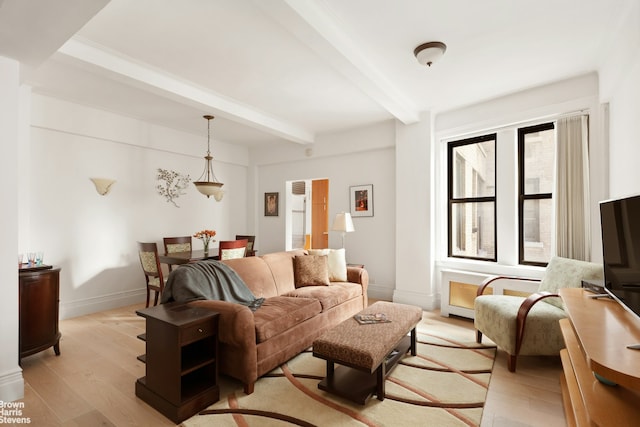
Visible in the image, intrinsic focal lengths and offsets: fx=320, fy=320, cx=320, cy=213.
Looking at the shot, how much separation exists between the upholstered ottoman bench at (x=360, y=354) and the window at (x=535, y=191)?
7.31 ft

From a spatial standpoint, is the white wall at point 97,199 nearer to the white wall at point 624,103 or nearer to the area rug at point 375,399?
the area rug at point 375,399

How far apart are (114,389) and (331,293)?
2082 millimetres

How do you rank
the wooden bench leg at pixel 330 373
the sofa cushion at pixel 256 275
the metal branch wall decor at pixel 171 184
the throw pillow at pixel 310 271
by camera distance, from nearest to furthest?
the wooden bench leg at pixel 330 373, the sofa cushion at pixel 256 275, the throw pillow at pixel 310 271, the metal branch wall decor at pixel 171 184

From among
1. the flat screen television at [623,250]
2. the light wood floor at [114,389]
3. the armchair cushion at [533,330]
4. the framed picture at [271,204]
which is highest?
the framed picture at [271,204]

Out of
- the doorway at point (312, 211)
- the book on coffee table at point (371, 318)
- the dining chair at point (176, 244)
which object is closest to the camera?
the book on coffee table at point (371, 318)

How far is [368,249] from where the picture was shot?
5352 mm

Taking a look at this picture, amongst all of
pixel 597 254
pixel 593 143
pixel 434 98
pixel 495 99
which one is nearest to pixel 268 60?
pixel 434 98

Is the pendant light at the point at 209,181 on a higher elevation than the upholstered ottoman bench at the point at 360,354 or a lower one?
higher

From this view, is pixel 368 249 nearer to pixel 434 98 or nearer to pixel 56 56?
pixel 434 98

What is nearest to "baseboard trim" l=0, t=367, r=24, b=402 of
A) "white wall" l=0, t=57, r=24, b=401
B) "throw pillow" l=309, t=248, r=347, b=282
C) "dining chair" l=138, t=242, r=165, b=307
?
"white wall" l=0, t=57, r=24, b=401

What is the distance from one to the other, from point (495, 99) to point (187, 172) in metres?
4.91

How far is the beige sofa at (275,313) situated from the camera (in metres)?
2.36

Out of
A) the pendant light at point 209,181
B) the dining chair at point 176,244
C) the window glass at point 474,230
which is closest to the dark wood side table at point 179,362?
the pendant light at point 209,181

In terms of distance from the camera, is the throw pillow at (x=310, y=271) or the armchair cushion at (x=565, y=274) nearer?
the armchair cushion at (x=565, y=274)
